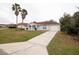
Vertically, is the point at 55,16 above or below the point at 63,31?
above

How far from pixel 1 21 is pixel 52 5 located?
59.5 inches

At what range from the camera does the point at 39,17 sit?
12.4 feet

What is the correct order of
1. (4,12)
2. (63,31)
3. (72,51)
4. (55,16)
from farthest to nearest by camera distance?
(63,31) → (55,16) → (4,12) → (72,51)

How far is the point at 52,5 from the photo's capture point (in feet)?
11.4

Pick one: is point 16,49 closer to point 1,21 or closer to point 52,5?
point 1,21

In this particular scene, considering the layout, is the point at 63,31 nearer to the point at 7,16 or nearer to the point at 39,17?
the point at 39,17

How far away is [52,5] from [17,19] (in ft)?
3.62

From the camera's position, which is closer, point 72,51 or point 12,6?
point 72,51

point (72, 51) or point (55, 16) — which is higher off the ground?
point (55, 16)

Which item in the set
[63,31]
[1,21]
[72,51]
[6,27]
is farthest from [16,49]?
[63,31]

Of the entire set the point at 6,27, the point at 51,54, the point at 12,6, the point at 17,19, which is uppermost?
the point at 12,6
